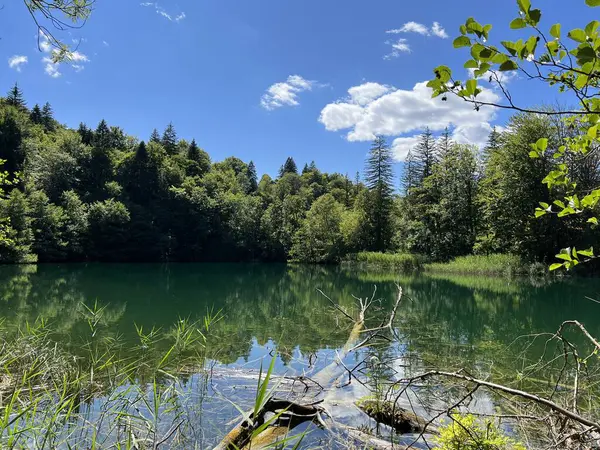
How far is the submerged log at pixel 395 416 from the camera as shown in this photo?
383 centimetres

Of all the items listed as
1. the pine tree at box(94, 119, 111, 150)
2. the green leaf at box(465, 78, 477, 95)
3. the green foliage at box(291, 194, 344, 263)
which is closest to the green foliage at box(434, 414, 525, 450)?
the green leaf at box(465, 78, 477, 95)

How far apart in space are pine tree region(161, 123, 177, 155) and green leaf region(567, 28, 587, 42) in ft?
186

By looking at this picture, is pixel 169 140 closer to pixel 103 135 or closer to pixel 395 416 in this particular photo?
pixel 103 135

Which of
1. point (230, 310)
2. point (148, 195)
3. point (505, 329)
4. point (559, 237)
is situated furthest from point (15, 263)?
point (559, 237)

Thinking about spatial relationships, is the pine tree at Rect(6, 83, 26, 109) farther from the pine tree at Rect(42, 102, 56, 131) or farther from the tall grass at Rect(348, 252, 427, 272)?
the tall grass at Rect(348, 252, 427, 272)

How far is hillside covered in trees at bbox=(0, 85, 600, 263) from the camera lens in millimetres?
24703

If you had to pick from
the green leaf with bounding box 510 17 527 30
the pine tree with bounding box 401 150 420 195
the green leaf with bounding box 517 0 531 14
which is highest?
the pine tree with bounding box 401 150 420 195

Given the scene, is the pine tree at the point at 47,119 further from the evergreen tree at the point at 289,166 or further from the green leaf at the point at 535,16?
the green leaf at the point at 535,16

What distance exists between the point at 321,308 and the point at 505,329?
16.7 ft

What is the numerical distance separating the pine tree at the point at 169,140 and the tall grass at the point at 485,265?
3930 centimetres

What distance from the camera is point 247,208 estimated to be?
143 ft

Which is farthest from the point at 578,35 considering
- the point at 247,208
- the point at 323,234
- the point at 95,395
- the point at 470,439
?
the point at 247,208

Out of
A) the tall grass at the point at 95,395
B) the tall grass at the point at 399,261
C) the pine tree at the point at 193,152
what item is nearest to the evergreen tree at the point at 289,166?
the pine tree at the point at 193,152

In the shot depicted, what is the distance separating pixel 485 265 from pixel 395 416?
23.5m
